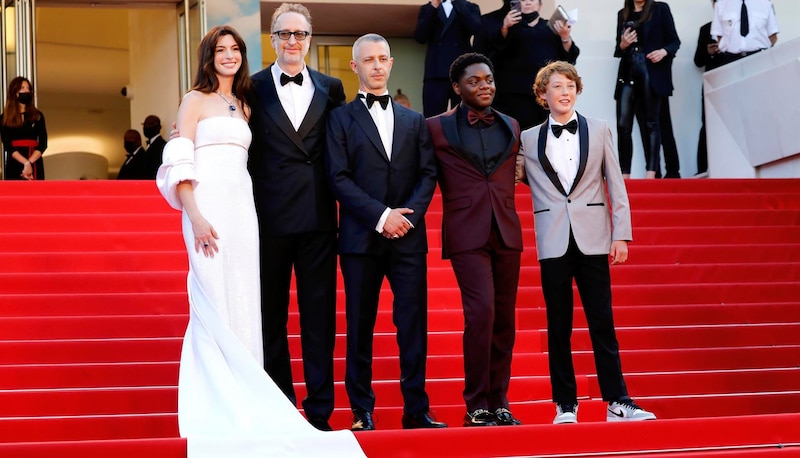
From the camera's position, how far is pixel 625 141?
11.1 meters

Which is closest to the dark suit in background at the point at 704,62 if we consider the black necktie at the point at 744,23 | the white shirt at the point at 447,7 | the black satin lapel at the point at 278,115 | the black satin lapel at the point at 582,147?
the black necktie at the point at 744,23

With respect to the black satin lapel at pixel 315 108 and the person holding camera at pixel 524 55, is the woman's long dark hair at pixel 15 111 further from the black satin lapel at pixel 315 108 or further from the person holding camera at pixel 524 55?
the black satin lapel at pixel 315 108

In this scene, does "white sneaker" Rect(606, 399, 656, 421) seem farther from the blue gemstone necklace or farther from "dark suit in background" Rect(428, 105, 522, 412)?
the blue gemstone necklace

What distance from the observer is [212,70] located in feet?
18.7

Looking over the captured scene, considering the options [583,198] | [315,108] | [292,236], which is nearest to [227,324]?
[292,236]

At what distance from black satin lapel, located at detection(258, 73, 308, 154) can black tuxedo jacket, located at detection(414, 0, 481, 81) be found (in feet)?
16.1

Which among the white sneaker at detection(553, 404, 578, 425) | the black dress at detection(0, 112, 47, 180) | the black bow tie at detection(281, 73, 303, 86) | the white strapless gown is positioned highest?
the black dress at detection(0, 112, 47, 180)

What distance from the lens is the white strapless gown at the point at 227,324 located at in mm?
5223

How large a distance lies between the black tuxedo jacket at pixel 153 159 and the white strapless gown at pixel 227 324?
22.3ft

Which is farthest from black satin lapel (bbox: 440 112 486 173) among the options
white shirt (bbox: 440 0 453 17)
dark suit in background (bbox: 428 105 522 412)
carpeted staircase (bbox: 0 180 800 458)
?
white shirt (bbox: 440 0 453 17)

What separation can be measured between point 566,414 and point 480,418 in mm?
500

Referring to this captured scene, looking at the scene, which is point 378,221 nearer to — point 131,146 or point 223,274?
point 223,274

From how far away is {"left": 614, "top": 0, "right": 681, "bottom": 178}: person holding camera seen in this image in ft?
36.5

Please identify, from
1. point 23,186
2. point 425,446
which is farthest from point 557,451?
point 23,186
